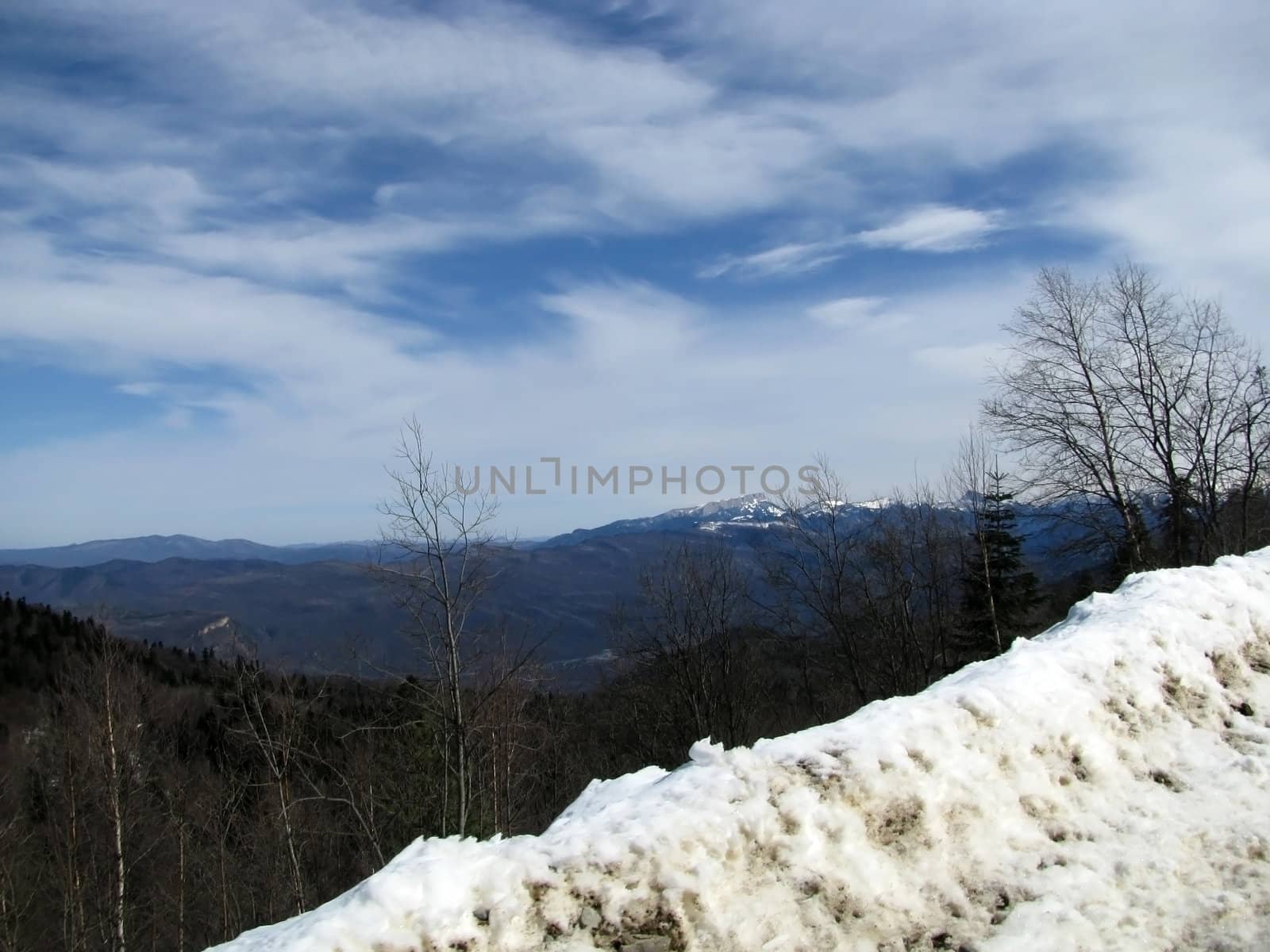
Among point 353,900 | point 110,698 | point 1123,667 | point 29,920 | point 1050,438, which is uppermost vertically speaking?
point 1050,438

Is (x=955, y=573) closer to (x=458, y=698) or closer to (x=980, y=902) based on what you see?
(x=458, y=698)

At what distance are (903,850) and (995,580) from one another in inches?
906

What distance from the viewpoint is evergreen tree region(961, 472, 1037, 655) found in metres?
22.3

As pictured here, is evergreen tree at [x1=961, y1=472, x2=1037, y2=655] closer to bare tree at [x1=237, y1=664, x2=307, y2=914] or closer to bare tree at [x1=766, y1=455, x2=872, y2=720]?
bare tree at [x1=766, y1=455, x2=872, y2=720]

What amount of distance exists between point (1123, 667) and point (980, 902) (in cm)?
330

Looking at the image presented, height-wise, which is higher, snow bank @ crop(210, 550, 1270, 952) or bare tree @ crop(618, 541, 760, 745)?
snow bank @ crop(210, 550, 1270, 952)

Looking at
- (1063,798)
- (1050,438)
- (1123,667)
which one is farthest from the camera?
(1050,438)

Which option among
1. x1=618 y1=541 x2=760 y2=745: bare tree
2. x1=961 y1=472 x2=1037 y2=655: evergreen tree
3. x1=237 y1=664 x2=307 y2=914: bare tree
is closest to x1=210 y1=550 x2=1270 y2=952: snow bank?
x1=237 y1=664 x2=307 y2=914: bare tree

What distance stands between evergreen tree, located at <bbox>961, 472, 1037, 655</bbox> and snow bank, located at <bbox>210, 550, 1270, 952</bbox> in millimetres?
15650

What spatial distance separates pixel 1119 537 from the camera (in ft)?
62.6

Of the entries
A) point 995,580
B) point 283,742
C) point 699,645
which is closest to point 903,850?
point 283,742

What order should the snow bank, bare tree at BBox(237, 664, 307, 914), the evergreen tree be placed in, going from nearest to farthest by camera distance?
1. the snow bank
2. bare tree at BBox(237, 664, 307, 914)
3. the evergreen tree

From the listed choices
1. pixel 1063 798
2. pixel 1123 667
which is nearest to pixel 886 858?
pixel 1063 798

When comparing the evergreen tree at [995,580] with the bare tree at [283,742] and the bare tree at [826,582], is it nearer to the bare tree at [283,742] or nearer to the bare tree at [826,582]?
the bare tree at [826,582]
